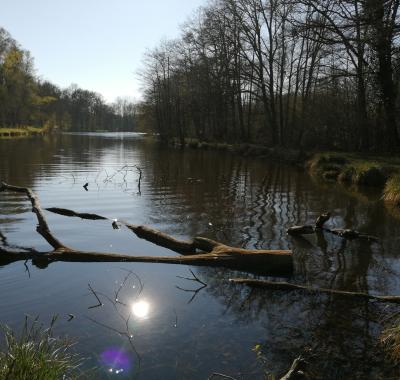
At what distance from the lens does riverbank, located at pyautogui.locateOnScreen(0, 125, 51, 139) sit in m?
61.4

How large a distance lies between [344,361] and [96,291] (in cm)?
391

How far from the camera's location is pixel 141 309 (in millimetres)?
6453

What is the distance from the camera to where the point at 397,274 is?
A: 8141 mm

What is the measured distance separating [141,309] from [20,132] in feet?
224

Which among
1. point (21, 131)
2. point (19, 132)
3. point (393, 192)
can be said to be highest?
point (21, 131)

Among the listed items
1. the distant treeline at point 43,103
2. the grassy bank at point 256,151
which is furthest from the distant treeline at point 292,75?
the distant treeline at point 43,103

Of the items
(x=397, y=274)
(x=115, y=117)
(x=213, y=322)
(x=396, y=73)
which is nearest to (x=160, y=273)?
(x=213, y=322)

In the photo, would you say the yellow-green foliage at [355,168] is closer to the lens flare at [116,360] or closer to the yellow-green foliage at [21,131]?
the lens flare at [116,360]

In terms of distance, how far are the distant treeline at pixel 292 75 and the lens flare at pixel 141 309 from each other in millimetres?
12865

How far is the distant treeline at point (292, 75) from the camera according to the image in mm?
20812

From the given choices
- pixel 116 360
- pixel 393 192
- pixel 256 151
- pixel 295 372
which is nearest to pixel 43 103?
pixel 256 151

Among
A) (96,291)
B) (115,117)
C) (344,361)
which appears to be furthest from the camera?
(115,117)

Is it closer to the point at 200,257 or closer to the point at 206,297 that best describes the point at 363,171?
the point at 200,257

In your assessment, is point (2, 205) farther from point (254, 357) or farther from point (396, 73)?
point (396, 73)
